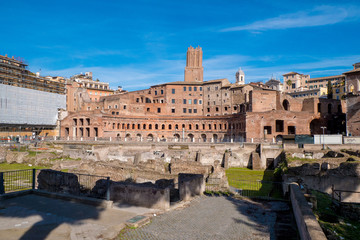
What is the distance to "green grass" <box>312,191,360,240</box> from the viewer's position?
27.8 ft

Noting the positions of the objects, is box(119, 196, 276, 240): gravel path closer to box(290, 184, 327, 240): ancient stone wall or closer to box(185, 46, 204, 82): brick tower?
box(290, 184, 327, 240): ancient stone wall

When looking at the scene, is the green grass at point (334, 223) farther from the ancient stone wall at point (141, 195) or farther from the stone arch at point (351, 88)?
the stone arch at point (351, 88)

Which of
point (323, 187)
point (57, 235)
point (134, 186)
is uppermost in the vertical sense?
point (134, 186)

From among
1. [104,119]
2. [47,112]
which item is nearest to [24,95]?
[47,112]

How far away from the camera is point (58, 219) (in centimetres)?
924

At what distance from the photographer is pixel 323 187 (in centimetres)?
2036

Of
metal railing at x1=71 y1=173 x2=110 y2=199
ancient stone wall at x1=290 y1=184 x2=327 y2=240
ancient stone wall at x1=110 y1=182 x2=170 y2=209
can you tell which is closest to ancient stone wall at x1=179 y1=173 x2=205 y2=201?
ancient stone wall at x1=110 y1=182 x2=170 y2=209

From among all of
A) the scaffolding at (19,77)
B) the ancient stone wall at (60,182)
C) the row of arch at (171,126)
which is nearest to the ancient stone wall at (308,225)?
the ancient stone wall at (60,182)

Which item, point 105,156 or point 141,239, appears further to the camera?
point 105,156

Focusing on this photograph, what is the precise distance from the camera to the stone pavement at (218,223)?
8.50m

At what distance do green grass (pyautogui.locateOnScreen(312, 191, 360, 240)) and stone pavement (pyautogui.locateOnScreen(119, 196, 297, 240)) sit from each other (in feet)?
3.55

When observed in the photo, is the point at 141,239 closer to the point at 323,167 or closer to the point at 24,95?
the point at 323,167

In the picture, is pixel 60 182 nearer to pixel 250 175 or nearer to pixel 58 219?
pixel 58 219

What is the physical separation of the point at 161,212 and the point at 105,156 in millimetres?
29299
